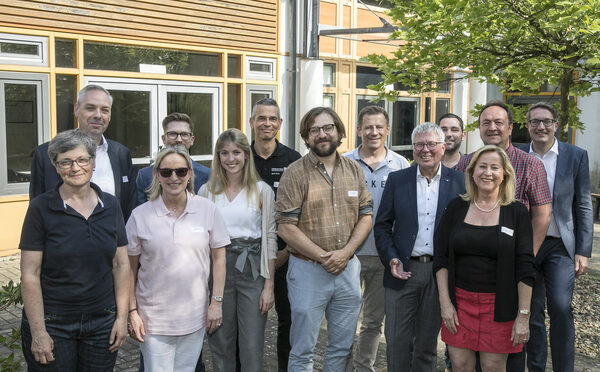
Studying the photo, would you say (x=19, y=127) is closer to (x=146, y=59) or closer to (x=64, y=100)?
(x=64, y=100)

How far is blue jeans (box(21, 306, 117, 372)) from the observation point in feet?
11.0

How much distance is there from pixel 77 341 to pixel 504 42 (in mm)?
5435

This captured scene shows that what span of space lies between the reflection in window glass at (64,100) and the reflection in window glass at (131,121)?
727mm

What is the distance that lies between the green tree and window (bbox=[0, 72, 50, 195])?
17.9ft

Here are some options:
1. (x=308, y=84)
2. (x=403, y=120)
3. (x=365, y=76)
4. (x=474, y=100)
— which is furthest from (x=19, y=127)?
(x=474, y=100)

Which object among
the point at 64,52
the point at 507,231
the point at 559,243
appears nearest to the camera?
the point at 507,231

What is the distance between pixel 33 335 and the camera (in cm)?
327

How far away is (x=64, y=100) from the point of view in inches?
381

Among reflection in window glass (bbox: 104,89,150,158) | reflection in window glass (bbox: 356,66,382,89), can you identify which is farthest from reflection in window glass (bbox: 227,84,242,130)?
reflection in window glass (bbox: 356,66,382,89)

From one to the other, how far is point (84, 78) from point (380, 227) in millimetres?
7117

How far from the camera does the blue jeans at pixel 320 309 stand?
4.20m

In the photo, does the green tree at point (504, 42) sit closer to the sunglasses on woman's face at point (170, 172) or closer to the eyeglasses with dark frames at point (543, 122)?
the eyeglasses with dark frames at point (543, 122)

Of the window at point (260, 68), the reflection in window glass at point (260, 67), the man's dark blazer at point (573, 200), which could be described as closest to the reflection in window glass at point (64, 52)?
the window at point (260, 68)

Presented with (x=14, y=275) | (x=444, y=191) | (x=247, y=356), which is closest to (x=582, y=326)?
(x=444, y=191)
